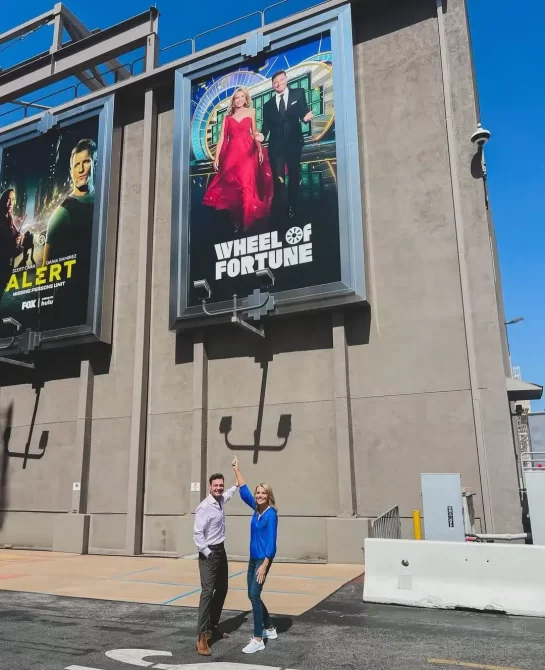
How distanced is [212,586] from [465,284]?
9679 millimetres

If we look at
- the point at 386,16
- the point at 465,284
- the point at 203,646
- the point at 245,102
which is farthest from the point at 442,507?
the point at 386,16

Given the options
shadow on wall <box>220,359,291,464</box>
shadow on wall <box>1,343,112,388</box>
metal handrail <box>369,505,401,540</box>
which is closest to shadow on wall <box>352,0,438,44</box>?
shadow on wall <box>220,359,291,464</box>

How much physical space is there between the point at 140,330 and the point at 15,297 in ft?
17.7

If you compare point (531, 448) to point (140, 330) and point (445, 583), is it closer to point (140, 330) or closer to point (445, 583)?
point (445, 583)

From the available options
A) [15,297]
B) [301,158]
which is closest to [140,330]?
[15,297]

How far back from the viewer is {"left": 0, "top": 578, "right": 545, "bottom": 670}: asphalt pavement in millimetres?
5766

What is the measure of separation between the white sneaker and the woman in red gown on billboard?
11477 millimetres

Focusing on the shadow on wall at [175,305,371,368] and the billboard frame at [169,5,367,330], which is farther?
the shadow on wall at [175,305,371,368]

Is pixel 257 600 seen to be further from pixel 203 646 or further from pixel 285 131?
pixel 285 131

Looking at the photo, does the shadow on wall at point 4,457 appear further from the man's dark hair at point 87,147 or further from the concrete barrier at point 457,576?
the concrete barrier at point 457,576

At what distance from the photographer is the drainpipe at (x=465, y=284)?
12.3 meters

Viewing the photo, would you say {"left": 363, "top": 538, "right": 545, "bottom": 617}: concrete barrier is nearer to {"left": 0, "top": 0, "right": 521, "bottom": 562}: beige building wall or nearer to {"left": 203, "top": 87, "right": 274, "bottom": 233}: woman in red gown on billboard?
{"left": 0, "top": 0, "right": 521, "bottom": 562}: beige building wall

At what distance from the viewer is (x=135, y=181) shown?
1878cm

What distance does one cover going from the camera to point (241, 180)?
52.9 ft
